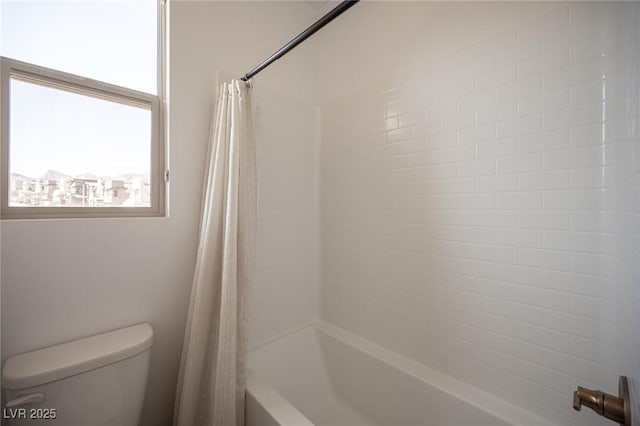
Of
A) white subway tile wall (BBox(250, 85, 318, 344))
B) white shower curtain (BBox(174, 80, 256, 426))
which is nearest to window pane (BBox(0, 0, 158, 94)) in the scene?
white shower curtain (BBox(174, 80, 256, 426))

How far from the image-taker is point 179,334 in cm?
129

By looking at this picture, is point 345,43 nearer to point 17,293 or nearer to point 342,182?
point 342,182

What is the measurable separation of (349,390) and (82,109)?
6.78ft

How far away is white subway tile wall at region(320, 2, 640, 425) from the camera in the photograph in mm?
930

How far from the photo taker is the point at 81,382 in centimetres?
90

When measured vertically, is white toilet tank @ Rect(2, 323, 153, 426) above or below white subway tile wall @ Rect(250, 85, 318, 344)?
below

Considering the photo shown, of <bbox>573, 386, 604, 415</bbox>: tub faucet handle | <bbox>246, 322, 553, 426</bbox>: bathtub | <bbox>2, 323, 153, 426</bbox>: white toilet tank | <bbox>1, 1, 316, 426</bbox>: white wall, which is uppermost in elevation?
<bbox>1, 1, 316, 426</bbox>: white wall

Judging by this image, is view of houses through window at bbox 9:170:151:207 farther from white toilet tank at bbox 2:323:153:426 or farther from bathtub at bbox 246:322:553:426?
bathtub at bbox 246:322:553:426

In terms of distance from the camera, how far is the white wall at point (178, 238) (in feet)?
3.18

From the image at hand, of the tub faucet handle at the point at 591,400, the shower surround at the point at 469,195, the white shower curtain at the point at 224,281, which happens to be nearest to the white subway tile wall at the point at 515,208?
the shower surround at the point at 469,195

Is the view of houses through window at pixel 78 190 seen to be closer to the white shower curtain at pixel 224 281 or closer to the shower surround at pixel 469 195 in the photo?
the white shower curtain at pixel 224 281

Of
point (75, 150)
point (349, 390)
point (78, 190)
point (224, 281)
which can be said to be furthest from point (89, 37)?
point (349, 390)

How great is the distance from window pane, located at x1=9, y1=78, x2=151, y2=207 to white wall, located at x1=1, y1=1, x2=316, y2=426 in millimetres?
136

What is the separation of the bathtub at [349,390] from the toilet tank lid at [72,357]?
547 mm
